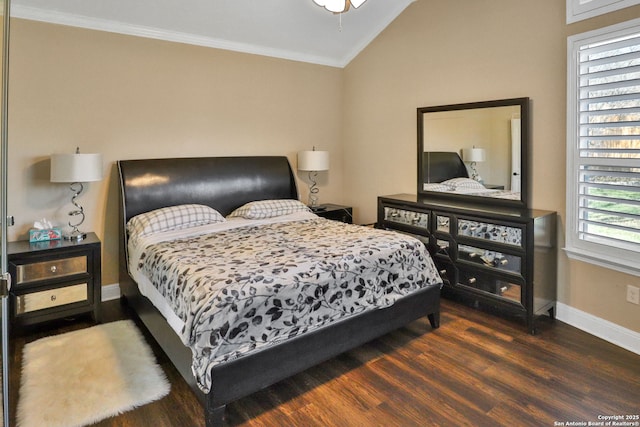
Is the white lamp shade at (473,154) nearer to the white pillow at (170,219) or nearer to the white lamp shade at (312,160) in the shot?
the white lamp shade at (312,160)

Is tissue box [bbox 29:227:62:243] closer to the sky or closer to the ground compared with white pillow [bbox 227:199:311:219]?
closer to the ground

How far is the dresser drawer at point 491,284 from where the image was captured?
3.06 m

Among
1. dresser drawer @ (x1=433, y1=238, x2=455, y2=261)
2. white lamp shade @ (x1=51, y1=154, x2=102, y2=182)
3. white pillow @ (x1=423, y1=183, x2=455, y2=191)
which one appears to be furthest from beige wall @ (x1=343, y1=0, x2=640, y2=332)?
white lamp shade @ (x1=51, y1=154, x2=102, y2=182)

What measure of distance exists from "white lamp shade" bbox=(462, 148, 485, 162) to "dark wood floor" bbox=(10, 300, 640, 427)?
5.15 ft

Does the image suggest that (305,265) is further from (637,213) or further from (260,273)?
(637,213)

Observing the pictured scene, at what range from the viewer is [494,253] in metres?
3.18

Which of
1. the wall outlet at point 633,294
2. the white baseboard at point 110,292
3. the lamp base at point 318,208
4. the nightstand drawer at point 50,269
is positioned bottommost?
the white baseboard at point 110,292

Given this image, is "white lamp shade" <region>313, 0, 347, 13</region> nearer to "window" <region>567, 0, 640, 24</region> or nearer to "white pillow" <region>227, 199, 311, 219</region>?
"window" <region>567, 0, 640, 24</region>

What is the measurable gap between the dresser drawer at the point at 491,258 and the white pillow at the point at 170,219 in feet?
7.22

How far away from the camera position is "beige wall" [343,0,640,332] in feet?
9.90

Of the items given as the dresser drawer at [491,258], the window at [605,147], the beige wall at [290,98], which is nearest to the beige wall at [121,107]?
the beige wall at [290,98]

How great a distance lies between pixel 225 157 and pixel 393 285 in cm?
242

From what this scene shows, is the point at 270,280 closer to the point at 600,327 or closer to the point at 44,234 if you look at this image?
the point at 44,234

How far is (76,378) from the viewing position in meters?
2.43
